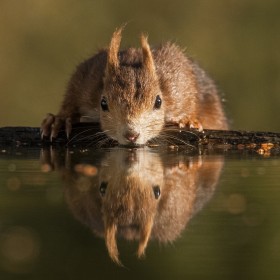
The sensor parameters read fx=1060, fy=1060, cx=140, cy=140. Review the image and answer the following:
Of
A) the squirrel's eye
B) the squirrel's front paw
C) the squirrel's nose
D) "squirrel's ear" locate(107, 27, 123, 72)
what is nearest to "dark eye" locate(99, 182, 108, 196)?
the squirrel's nose

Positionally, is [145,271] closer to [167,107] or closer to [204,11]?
[167,107]

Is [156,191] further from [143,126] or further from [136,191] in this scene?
[143,126]

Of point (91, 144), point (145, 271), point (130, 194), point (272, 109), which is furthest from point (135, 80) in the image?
point (272, 109)

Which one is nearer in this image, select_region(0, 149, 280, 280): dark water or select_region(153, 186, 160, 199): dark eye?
select_region(0, 149, 280, 280): dark water

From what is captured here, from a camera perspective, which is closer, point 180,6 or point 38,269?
point 38,269

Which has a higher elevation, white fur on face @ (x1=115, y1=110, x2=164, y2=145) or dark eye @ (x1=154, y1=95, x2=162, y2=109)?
dark eye @ (x1=154, y1=95, x2=162, y2=109)

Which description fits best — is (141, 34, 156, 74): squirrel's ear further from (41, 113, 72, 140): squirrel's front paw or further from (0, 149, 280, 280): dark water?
(0, 149, 280, 280): dark water

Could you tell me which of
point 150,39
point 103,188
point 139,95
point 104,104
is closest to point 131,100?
point 139,95
